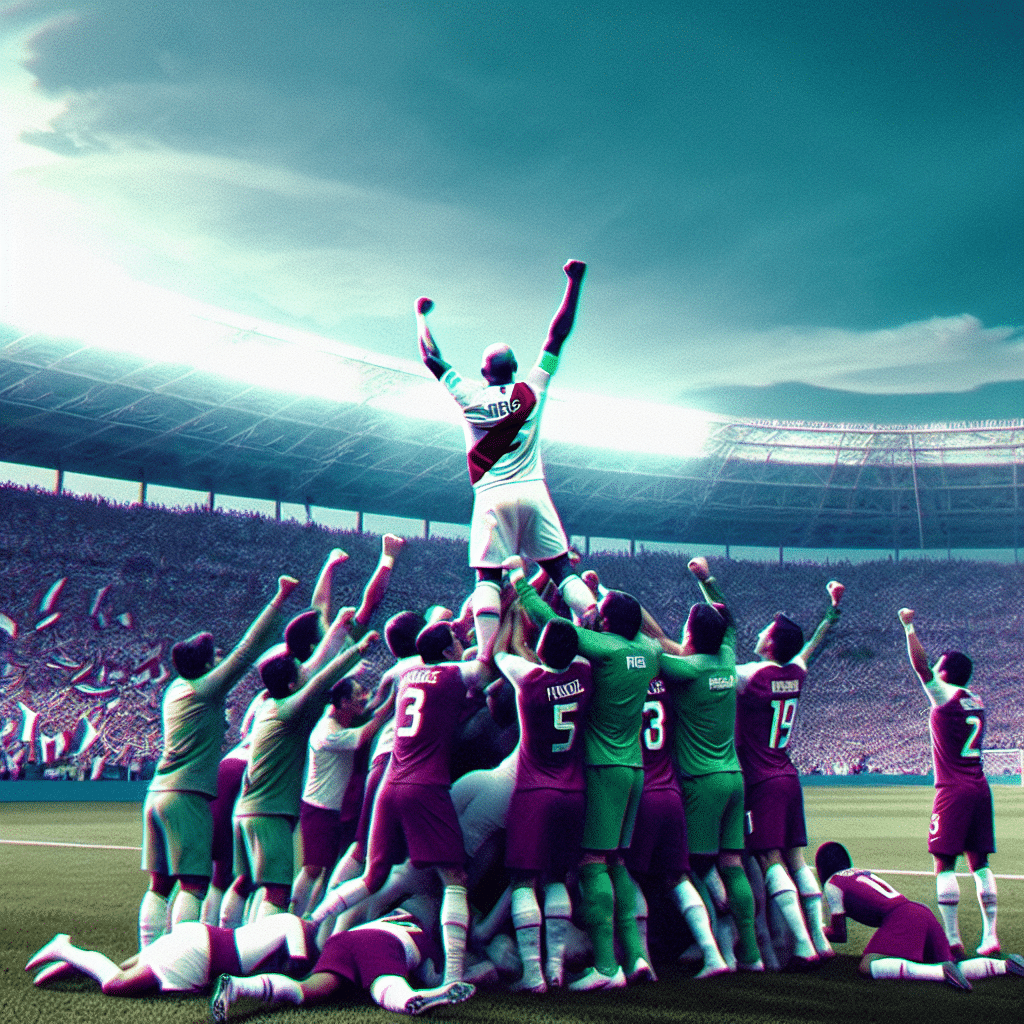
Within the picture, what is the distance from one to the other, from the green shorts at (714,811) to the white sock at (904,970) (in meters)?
0.90

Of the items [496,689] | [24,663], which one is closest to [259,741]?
[496,689]

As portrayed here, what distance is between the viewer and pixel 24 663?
85.6 ft

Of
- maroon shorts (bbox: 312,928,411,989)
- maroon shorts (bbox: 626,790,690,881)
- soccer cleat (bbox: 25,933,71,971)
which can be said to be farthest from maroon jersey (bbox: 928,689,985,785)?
soccer cleat (bbox: 25,933,71,971)

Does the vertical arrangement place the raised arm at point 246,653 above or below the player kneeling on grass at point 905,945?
above

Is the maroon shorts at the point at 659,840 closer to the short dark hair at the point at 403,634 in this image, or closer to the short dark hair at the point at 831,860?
the short dark hair at the point at 831,860

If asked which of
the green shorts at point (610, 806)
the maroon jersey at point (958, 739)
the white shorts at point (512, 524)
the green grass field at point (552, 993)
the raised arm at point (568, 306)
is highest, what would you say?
the raised arm at point (568, 306)

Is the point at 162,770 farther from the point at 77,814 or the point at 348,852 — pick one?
the point at 77,814

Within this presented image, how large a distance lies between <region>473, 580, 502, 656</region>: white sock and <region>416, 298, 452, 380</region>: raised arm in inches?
51.9

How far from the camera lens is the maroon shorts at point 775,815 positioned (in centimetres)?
579

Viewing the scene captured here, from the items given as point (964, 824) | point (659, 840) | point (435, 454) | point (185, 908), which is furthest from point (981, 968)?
point (435, 454)

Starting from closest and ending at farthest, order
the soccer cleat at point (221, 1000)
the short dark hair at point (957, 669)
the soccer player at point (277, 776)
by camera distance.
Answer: the soccer cleat at point (221, 1000), the soccer player at point (277, 776), the short dark hair at point (957, 669)

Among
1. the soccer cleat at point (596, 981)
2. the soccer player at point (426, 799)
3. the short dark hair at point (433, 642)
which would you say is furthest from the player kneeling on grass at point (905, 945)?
the short dark hair at point (433, 642)

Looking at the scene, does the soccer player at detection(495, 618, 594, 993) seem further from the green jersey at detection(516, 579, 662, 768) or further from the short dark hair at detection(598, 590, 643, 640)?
the short dark hair at detection(598, 590, 643, 640)

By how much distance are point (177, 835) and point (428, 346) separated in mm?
3129
